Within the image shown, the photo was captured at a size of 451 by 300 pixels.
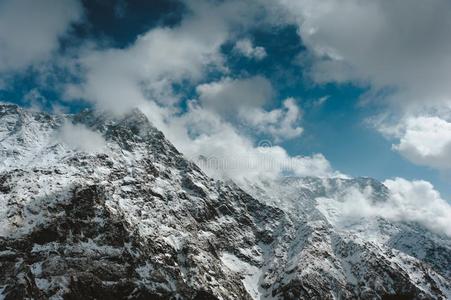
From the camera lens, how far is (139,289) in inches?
7726

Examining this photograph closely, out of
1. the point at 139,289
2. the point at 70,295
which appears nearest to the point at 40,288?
the point at 70,295

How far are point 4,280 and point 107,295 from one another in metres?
40.5

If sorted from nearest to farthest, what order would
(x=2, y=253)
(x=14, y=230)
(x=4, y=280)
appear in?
(x=4, y=280), (x=2, y=253), (x=14, y=230)

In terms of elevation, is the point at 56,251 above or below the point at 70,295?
above

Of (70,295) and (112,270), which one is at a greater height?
(112,270)

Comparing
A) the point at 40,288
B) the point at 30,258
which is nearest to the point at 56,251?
the point at 30,258

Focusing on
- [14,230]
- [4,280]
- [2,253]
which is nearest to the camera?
[4,280]

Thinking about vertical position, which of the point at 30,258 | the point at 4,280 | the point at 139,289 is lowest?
the point at 4,280

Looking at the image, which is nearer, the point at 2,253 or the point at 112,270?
the point at 2,253

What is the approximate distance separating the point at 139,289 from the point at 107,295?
50.6ft

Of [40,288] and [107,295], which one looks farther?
[107,295]

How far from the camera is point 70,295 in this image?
175750 mm

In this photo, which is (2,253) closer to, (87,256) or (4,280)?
(4,280)

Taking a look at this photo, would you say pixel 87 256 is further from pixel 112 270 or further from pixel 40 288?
pixel 40 288
